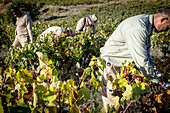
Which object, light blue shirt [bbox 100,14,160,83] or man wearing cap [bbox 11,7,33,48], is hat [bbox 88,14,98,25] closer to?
man wearing cap [bbox 11,7,33,48]

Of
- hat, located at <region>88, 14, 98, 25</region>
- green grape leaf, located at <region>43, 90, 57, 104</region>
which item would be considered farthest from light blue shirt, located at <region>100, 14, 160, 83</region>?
hat, located at <region>88, 14, 98, 25</region>

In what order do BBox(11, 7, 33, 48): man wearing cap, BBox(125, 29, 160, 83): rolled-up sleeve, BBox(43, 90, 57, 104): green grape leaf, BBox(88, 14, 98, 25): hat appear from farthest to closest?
BBox(88, 14, 98, 25): hat, BBox(11, 7, 33, 48): man wearing cap, BBox(125, 29, 160, 83): rolled-up sleeve, BBox(43, 90, 57, 104): green grape leaf

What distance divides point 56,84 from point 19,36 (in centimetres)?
359

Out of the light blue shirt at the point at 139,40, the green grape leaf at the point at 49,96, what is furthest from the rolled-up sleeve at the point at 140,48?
the green grape leaf at the point at 49,96

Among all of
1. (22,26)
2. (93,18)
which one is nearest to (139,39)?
(93,18)

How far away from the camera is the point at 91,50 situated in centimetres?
375

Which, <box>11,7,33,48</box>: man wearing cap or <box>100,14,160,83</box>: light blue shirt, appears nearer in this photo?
<box>100,14,160,83</box>: light blue shirt

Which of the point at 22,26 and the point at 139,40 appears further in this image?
the point at 22,26

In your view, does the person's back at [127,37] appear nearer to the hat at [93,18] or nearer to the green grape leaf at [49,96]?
the green grape leaf at [49,96]

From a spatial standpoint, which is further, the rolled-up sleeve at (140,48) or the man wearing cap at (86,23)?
the man wearing cap at (86,23)

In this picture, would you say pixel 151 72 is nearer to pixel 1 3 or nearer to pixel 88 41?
pixel 88 41

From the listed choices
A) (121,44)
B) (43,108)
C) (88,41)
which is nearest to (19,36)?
(88,41)

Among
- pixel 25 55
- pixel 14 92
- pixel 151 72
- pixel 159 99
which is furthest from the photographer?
pixel 25 55

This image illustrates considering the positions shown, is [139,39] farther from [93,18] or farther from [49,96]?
[93,18]
